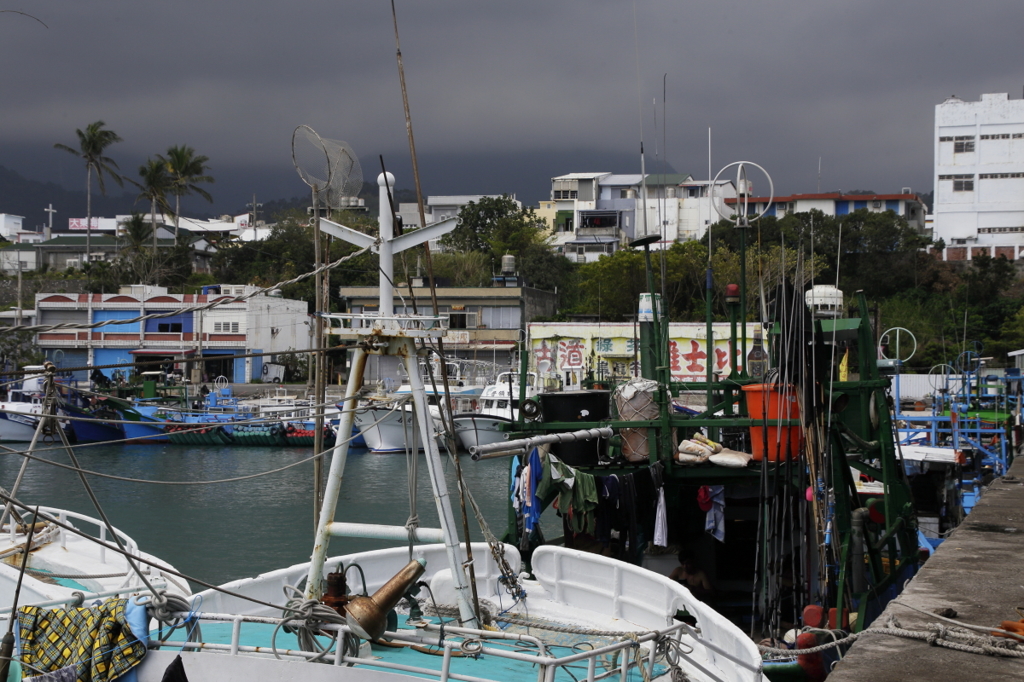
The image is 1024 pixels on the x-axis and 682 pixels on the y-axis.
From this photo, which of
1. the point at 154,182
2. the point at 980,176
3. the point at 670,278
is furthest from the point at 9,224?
the point at 980,176

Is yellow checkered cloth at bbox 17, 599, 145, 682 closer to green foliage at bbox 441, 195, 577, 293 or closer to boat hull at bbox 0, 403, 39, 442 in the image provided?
boat hull at bbox 0, 403, 39, 442

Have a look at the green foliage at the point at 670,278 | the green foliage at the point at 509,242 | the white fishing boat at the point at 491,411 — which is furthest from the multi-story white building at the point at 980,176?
the white fishing boat at the point at 491,411

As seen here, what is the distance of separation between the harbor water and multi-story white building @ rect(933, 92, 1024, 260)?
3931cm

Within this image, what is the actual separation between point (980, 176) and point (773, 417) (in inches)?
2269

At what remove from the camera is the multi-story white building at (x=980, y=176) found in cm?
5869

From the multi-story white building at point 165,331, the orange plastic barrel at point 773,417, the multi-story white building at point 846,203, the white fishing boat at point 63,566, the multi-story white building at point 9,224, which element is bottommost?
the white fishing boat at point 63,566

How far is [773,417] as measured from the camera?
10531 millimetres

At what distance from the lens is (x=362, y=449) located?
41.4 metres

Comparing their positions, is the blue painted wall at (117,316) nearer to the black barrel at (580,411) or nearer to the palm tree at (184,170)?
the palm tree at (184,170)

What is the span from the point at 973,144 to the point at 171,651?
63821 millimetres

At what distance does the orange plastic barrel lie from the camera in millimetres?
10281

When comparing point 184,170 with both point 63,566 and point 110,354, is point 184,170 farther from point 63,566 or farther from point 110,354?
point 63,566

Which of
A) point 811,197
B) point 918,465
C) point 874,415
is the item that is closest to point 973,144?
point 811,197

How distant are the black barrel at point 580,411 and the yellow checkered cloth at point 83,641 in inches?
227
